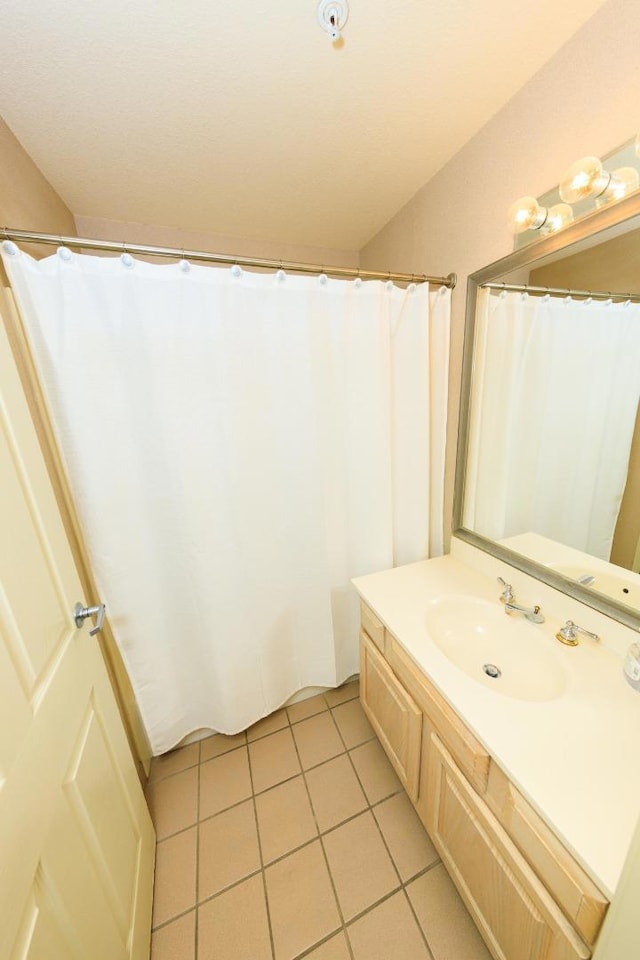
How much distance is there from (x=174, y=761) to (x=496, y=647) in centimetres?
141

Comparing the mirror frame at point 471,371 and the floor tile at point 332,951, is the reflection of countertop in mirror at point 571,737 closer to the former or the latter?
the mirror frame at point 471,371

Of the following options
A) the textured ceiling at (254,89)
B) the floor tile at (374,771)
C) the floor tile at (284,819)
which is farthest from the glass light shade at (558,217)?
the floor tile at (284,819)

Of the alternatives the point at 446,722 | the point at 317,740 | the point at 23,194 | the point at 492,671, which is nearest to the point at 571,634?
the point at 492,671

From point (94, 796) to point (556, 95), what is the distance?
83.4 inches

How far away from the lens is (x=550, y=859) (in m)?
0.60

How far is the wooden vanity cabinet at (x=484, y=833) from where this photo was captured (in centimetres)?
59

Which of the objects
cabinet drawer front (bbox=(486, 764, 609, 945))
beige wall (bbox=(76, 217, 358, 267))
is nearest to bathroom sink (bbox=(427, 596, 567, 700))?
cabinet drawer front (bbox=(486, 764, 609, 945))

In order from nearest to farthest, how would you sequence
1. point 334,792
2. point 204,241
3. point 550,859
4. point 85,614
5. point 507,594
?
point 550,859 → point 85,614 → point 507,594 → point 334,792 → point 204,241

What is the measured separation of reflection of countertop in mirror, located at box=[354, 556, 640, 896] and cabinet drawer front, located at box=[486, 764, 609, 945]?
1.5 inches

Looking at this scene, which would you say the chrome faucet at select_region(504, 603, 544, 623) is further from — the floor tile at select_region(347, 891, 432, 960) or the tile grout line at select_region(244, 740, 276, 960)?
the tile grout line at select_region(244, 740, 276, 960)

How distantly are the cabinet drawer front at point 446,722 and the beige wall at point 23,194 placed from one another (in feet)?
5.77

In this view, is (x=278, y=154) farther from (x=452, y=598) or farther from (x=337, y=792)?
(x=337, y=792)

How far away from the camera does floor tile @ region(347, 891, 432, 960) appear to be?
0.90 metres

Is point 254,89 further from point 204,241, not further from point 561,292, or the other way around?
point 561,292
